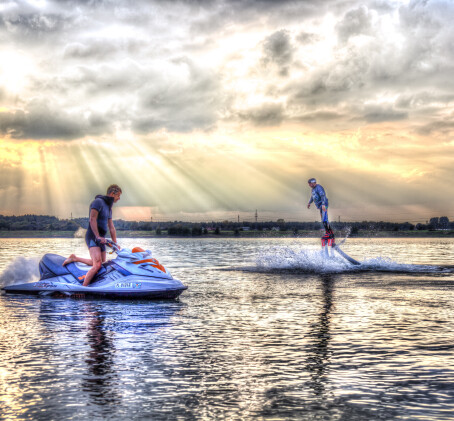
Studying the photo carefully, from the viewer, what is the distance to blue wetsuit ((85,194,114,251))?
1442 centimetres

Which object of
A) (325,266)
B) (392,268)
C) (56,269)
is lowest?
(392,268)

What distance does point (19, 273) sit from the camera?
1797 centimetres

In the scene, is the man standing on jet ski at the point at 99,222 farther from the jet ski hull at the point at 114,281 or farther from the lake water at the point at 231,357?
the lake water at the point at 231,357

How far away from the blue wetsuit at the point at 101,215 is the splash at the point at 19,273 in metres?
4.33

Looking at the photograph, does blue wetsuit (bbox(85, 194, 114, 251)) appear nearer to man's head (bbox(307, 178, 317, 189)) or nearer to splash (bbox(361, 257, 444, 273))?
man's head (bbox(307, 178, 317, 189))

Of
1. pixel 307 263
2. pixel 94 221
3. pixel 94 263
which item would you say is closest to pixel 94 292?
pixel 94 263

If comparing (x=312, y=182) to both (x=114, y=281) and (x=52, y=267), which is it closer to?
(x=114, y=281)

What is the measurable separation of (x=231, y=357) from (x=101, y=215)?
7216 mm

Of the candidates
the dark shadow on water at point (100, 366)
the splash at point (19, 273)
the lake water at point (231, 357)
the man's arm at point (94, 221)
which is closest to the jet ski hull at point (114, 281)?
the lake water at point (231, 357)

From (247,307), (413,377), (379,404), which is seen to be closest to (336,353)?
(413,377)

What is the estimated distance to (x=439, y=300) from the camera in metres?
14.8

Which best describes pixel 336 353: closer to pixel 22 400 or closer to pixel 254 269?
pixel 22 400

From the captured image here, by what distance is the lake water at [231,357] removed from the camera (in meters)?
6.01

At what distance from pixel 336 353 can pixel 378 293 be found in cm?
845
